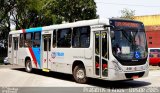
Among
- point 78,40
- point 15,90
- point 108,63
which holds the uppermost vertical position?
point 78,40

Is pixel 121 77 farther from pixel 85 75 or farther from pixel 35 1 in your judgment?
pixel 35 1

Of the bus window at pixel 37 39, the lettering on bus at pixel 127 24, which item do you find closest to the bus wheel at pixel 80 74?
the lettering on bus at pixel 127 24

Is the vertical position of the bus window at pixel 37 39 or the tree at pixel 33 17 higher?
the tree at pixel 33 17

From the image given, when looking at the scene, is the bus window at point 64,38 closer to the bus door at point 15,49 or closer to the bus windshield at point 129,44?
the bus windshield at point 129,44

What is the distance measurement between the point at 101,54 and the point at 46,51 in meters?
5.68

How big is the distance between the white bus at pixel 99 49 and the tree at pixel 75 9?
28.8m

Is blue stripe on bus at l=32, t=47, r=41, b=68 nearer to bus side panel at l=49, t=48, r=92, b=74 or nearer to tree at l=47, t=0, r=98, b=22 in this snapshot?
bus side panel at l=49, t=48, r=92, b=74

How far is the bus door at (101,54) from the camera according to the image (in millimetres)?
13862

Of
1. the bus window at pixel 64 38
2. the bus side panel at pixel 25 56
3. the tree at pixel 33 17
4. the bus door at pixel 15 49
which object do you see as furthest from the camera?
the tree at pixel 33 17

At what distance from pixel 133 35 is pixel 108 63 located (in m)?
1.95

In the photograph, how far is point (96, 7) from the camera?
49.7 meters

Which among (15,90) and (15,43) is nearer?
(15,90)

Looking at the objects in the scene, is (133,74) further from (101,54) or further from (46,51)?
(46,51)

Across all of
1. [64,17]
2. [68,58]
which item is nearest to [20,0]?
[64,17]
